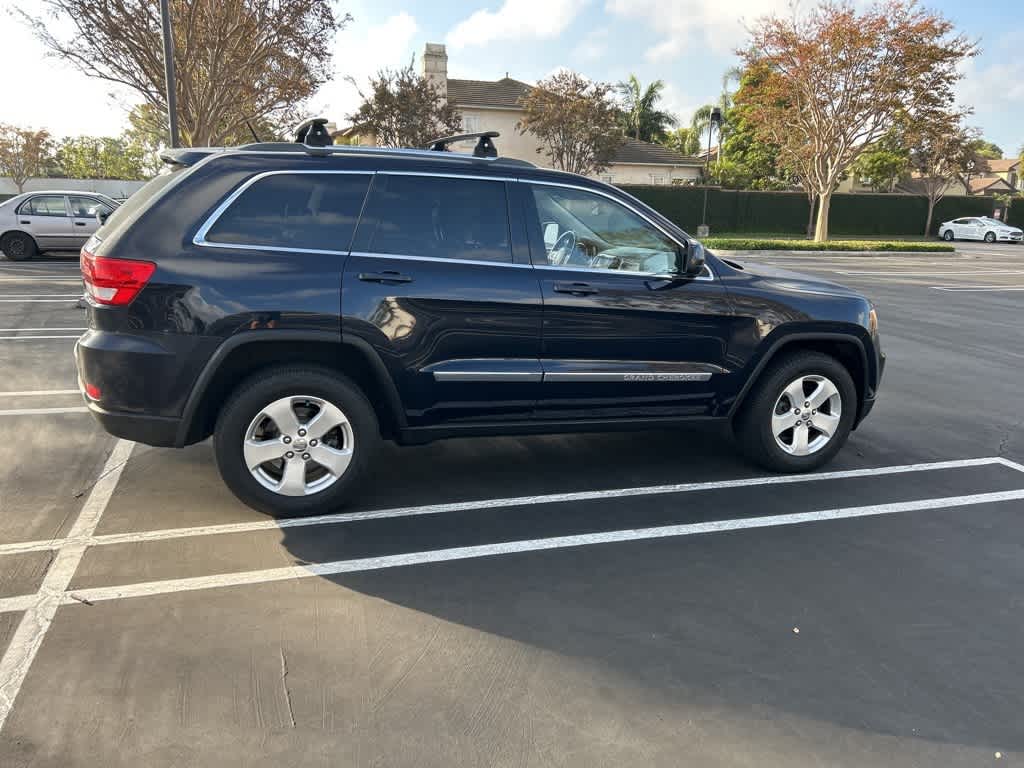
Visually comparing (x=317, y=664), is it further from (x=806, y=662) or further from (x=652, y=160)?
(x=652, y=160)

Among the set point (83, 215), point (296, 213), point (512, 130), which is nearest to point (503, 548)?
point (296, 213)

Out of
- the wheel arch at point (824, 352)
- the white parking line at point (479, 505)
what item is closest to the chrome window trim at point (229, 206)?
the white parking line at point (479, 505)

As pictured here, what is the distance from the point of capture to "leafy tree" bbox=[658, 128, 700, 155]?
6050 centimetres

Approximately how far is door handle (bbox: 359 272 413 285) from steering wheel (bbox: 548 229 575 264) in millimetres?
845

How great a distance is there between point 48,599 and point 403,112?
1291 inches

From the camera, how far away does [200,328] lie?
3828mm

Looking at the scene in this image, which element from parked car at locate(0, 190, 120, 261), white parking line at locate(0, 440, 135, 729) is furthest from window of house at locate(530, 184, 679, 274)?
parked car at locate(0, 190, 120, 261)

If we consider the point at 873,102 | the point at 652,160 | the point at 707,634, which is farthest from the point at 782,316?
the point at 652,160

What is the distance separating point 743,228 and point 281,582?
40753mm

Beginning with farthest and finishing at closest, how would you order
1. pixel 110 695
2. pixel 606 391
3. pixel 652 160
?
pixel 652 160
pixel 606 391
pixel 110 695

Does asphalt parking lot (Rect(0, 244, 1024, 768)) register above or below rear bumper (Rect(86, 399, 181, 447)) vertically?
below

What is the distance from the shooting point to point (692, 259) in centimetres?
453

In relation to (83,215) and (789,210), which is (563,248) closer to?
(83,215)

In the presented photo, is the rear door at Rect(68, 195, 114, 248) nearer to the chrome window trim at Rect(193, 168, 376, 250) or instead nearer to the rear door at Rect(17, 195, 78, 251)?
the rear door at Rect(17, 195, 78, 251)
